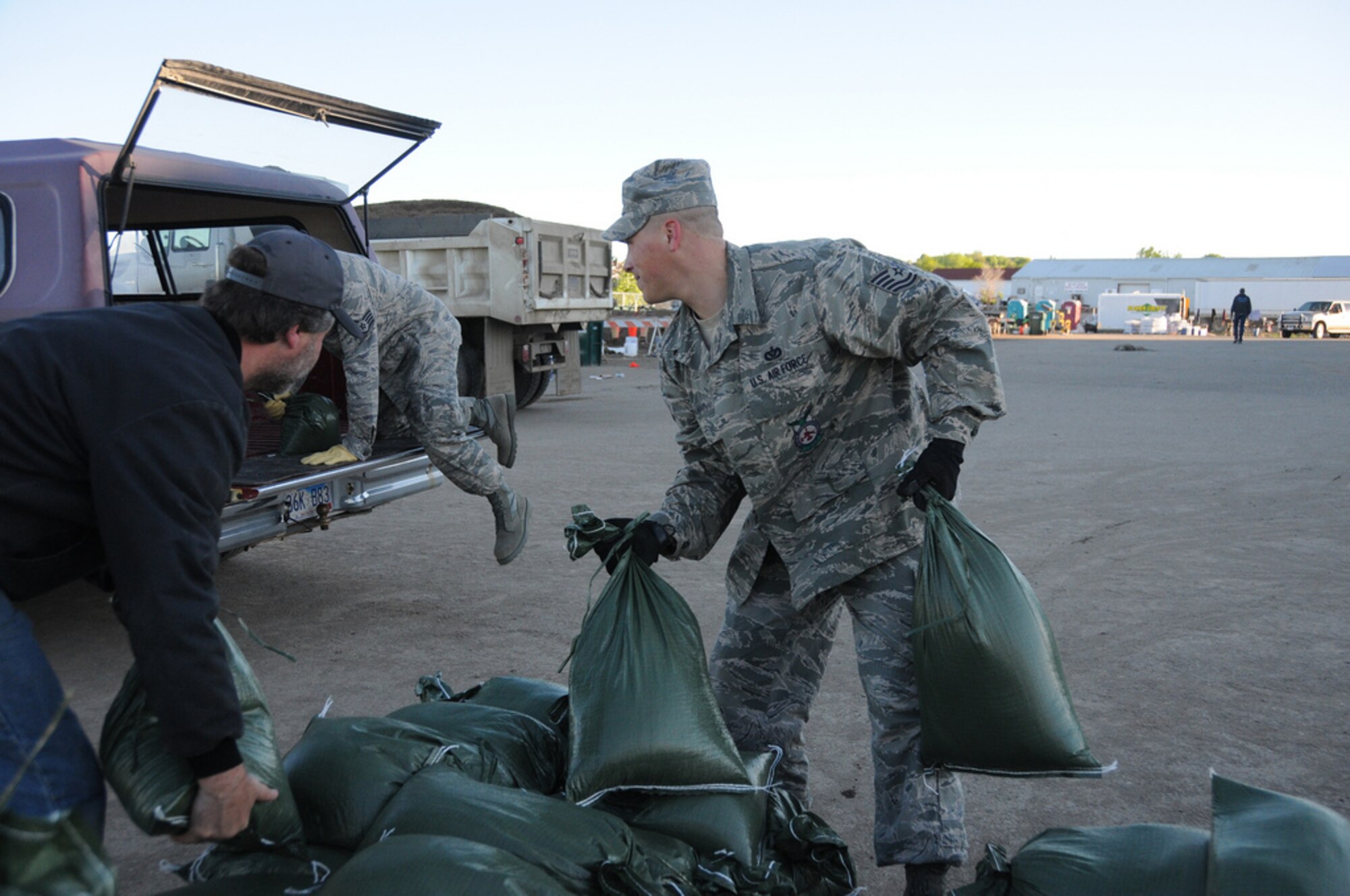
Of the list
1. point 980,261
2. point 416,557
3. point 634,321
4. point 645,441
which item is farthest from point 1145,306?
point 980,261

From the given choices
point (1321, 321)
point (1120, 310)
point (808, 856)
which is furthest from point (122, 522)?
point (1120, 310)

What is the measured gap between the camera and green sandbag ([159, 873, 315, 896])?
2.00 m

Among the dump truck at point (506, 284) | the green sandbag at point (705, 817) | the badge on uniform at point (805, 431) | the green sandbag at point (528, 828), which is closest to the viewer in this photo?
the green sandbag at point (528, 828)

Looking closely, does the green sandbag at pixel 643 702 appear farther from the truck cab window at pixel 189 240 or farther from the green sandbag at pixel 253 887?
the truck cab window at pixel 189 240

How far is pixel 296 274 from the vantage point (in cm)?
192

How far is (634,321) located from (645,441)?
14.4 meters

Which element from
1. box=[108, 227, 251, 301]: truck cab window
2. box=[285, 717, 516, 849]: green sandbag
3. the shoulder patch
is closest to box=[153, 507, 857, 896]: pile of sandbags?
box=[285, 717, 516, 849]: green sandbag

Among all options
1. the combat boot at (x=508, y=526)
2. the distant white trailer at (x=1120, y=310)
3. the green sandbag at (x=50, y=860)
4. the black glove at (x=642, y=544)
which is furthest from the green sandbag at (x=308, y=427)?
the distant white trailer at (x=1120, y=310)

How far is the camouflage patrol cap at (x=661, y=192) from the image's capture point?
8.69ft

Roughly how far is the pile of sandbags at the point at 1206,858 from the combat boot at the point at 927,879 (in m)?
0.26

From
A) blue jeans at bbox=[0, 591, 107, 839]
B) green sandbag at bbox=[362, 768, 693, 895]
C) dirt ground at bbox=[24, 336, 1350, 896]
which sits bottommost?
dirt ground at bbox=[24, 336, 1350, 896]

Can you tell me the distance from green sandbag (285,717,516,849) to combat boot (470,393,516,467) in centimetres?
339

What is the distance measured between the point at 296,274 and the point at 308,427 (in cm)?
349

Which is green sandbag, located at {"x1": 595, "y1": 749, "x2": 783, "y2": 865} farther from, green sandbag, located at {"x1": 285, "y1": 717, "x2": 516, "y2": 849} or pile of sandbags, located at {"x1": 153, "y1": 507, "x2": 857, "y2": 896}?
green sandbag, located at {"x1": 285, "y1": 717, "x2": 516, "y2": 849}
